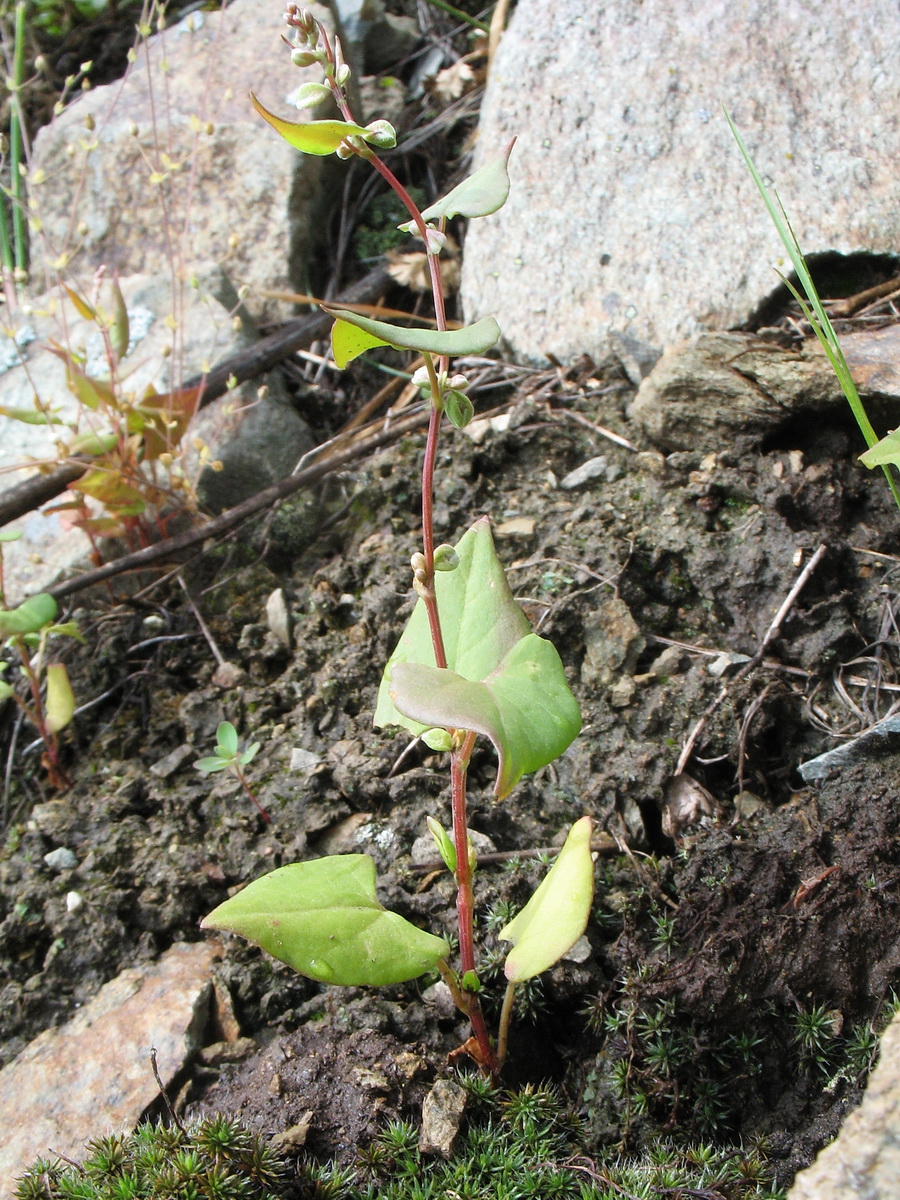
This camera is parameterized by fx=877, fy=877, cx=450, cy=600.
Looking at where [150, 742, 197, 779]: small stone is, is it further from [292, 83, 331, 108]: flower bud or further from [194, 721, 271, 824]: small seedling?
[292, 83, 331, 108]: flower bud

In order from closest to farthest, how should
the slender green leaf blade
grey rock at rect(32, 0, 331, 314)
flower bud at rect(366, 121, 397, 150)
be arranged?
the slender green leaf blade < flower bud at rect(366, 121, 397, 150) < grey rock at rect(32, 0, 331, 314)

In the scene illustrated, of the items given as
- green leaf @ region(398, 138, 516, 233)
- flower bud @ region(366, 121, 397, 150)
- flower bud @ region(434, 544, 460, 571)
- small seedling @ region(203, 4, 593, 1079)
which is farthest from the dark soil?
flower bud @ region(366, 121, 397, 150)

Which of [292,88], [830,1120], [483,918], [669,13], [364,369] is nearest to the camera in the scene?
[830,1120]

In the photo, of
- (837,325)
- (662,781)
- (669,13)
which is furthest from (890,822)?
(669,13)

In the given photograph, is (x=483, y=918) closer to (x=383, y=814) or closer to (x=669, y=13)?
(x=383, y=814)

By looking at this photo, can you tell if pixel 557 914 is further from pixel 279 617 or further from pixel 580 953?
pixel 279 617

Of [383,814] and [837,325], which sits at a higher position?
[837,325]

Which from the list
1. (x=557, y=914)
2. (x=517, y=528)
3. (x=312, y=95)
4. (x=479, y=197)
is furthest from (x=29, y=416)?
(x=557, y=914)
